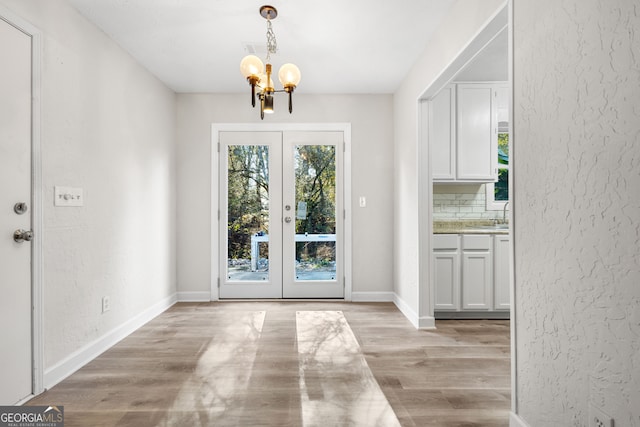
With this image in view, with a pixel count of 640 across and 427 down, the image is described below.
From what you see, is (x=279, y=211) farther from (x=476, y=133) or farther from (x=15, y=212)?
(x=15, y=212)

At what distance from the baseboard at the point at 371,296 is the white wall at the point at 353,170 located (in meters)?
0.05

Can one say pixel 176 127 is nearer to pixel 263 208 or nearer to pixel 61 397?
pixel 263 208

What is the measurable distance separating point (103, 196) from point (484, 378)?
2962 mm

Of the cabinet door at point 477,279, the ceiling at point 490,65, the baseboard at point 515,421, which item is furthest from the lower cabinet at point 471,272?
the baseboard at point 515,421

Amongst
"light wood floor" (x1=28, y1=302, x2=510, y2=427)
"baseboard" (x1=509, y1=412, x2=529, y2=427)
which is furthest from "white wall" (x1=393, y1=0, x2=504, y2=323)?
"baseboard" (x1=509, y1=412, x2=529, y2=427)

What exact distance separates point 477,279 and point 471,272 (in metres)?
0.09

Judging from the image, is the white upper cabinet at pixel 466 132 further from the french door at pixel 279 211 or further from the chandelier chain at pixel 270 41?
the chandelier chain at pixel 270 41

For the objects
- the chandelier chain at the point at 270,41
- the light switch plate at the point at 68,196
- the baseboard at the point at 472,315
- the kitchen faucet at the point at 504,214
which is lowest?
the baseboard at the point at 472,315

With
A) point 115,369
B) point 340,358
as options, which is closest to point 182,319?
point 115,369

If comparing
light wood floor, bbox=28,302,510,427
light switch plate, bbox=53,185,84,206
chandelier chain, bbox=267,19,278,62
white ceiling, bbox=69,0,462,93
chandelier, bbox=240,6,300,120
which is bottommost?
light wood floor, bbox=28,302,510,427

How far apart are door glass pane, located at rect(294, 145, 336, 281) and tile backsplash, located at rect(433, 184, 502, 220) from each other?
119 cm

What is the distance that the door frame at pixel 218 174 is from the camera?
415 centimetres

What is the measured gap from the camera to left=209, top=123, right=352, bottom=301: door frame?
4152 mm

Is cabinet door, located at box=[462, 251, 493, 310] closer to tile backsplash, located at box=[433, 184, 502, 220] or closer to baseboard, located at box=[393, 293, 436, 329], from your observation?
baseboard, located at box=[393, 293, 436, 329]
